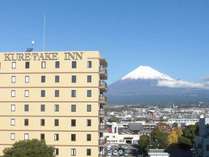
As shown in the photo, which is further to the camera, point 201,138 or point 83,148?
point 201,138

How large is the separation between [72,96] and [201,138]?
43.0m

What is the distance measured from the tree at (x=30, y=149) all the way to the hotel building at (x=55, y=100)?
5255 mm

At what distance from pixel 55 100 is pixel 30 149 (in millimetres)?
9440

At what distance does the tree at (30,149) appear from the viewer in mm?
77562

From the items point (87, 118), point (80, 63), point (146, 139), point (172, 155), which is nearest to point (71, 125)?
point (87, 118)

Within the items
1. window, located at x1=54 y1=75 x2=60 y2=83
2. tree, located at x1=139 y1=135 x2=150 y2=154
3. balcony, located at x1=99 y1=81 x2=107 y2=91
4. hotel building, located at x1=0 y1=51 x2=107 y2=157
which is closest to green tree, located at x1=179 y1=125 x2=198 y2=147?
tree, located at x1=139 y1=135 x2=150 y2=154

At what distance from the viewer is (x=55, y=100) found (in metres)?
84.8

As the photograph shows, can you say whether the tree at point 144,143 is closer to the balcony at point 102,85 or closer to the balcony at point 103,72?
the balcony at point 103,72

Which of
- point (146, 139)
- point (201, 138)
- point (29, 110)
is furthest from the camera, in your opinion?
point (146, 139)

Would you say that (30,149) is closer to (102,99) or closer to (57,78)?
(57,78)

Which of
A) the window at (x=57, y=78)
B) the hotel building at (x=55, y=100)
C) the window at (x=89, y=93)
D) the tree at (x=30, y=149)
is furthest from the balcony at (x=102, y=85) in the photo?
the tree at (x=30, y=149)

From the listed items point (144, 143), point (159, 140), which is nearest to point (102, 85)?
point (159, 140)

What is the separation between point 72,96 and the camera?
8431cm

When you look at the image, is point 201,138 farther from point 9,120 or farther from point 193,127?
point 9,120
